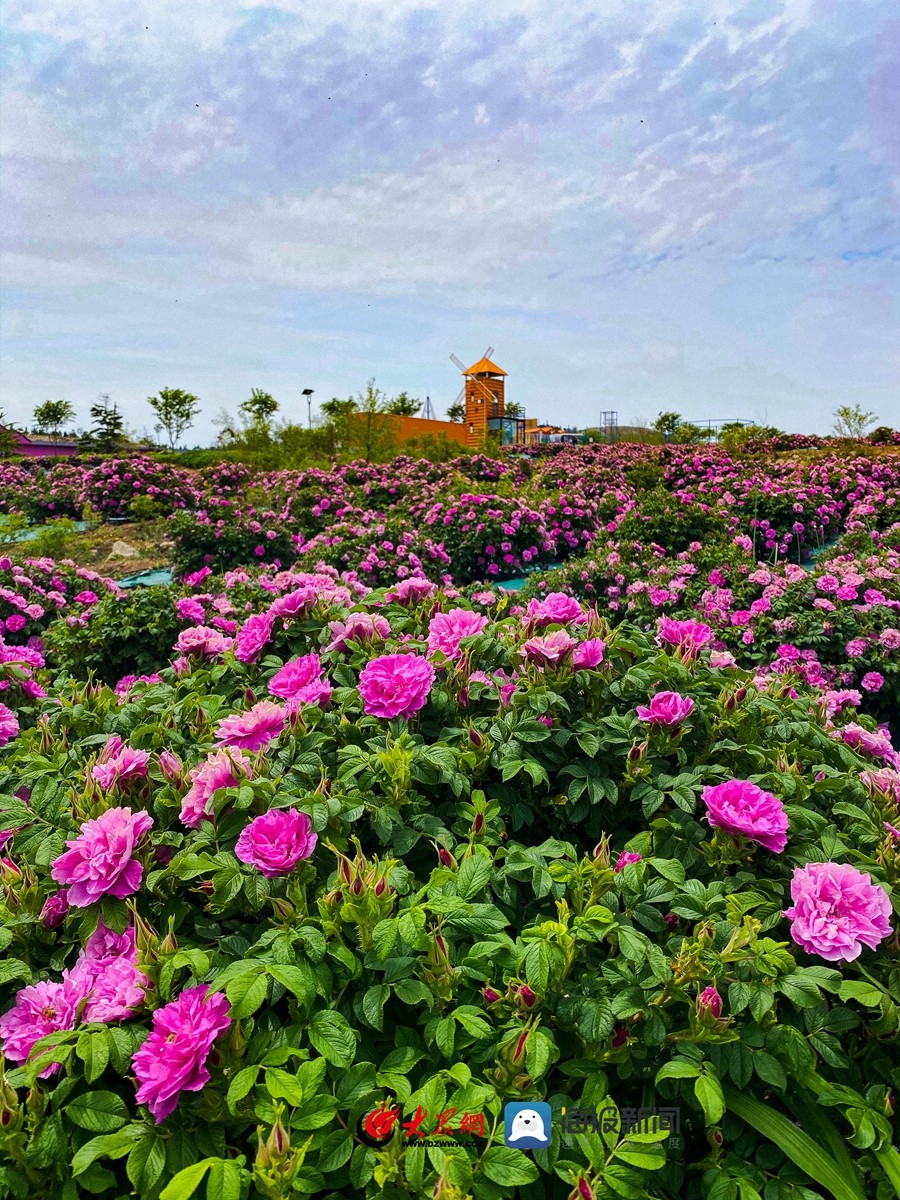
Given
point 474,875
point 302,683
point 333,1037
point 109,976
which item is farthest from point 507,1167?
point 302,683

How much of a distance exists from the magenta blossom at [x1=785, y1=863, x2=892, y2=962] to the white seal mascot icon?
520mm

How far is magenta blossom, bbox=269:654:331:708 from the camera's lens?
165 cm

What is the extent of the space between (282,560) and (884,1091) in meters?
8.62

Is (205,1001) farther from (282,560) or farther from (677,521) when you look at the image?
(282,560)

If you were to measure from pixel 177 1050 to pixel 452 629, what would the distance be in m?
1.16

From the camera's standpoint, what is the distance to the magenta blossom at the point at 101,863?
117 cm

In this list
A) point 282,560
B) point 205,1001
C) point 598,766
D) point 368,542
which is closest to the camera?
point 205,1001

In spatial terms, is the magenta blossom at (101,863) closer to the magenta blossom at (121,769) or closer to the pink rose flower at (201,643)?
the magenta blossom at (121,769)

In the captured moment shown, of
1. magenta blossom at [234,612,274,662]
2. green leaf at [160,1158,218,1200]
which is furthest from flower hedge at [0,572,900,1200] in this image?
magenta blossom at [234,612,274,662]

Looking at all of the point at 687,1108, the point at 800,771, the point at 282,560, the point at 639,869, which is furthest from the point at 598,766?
the point at 282,560

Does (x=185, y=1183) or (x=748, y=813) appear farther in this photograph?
(x=748, y=813)

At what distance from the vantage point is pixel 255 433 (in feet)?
87.1

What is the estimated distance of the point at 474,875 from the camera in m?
1.23

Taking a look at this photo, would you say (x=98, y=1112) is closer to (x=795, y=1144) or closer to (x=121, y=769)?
(x=121, y=769)
